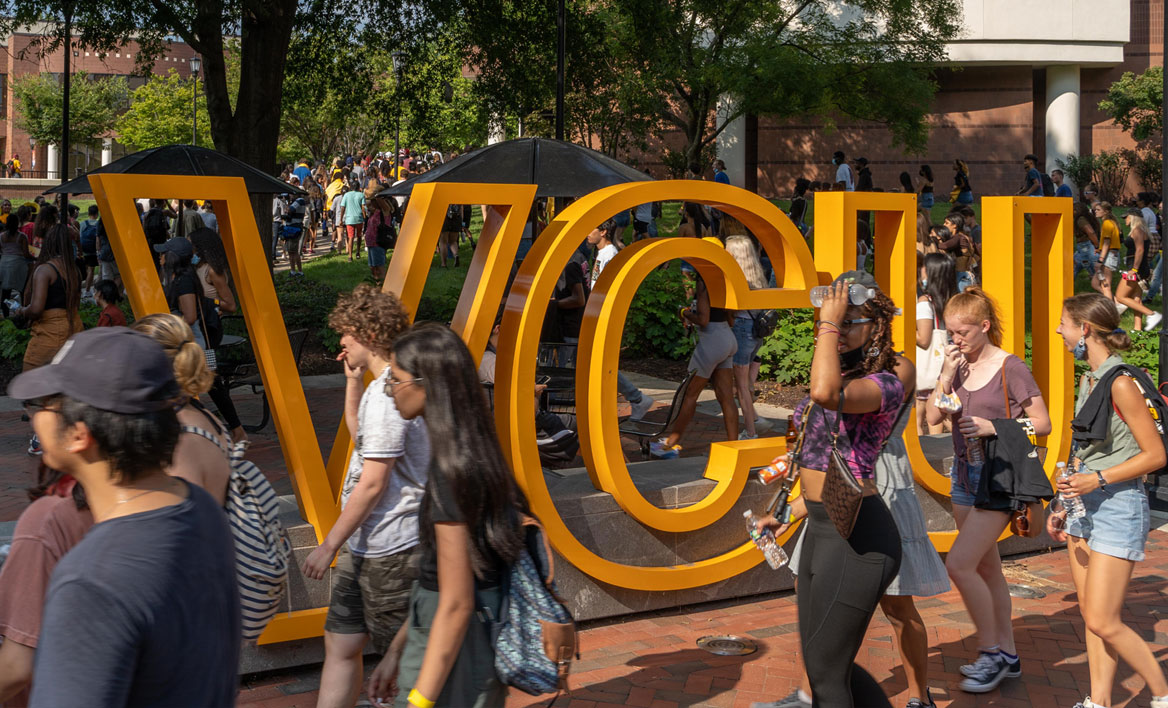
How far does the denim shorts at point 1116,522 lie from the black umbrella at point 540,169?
4807 millimetres

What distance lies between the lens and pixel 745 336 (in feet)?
32.0

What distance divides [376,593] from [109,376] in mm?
1944

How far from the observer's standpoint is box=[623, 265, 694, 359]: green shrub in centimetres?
1438

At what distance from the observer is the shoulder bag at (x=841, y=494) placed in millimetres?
3881

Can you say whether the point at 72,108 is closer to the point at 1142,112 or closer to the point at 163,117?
the point at 163,117

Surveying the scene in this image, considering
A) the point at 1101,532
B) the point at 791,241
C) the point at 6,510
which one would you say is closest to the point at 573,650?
the point at 1101,532

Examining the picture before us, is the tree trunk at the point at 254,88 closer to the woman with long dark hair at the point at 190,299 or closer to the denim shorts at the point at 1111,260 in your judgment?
the woman with long dark hair at the point at 190,299

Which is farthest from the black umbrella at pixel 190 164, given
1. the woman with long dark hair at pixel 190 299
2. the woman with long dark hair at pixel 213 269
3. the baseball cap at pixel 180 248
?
the woman with long dark hair at pixel 190 299

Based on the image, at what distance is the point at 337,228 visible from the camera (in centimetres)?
2611

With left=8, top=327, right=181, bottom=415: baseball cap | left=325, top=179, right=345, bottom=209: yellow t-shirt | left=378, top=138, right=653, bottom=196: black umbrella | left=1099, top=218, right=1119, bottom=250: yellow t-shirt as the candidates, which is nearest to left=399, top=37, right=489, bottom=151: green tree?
left=325, top=179, right=345, bottom=209: yellow t-shirt

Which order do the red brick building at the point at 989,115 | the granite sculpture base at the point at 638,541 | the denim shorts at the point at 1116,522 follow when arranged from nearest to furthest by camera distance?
the denim shorts at the point at 1116,522 → the granite sculpture base at the point at 638,541 → the red brick building at the point at 989,115

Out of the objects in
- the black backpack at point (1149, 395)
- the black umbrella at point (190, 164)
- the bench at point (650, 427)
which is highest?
the black umbrella at point (190, 164)

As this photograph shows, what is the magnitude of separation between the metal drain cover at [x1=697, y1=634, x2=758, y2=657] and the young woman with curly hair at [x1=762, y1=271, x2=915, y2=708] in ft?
5.14

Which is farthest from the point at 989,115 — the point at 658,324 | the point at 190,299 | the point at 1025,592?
the point at 190,299
